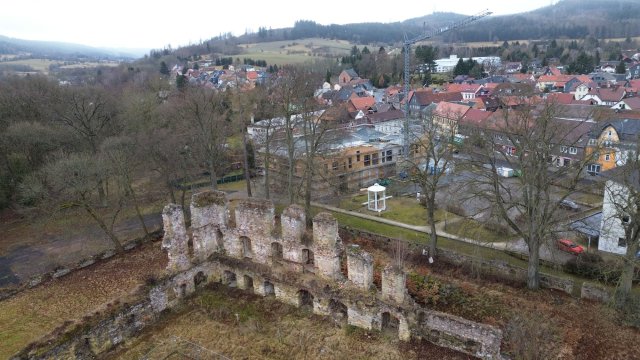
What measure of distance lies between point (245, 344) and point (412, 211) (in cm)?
1922

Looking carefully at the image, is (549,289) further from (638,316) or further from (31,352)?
(31,352)

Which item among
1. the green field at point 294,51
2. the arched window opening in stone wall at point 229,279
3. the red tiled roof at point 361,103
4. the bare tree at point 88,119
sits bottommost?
the arched window opening in stone wall at point 229,279

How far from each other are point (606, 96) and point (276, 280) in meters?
67.3

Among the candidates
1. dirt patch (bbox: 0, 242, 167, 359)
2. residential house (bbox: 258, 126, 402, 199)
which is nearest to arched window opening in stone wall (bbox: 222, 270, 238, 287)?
dirt patch (bbox: 0, 242, 167, 359)

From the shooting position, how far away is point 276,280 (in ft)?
67.7

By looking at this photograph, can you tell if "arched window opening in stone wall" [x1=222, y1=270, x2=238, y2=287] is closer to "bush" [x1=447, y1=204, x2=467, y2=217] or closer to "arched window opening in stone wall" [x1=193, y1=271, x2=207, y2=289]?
"arched window opening in stone wall" [x1=193, y1=271, x2=207, y2=289]

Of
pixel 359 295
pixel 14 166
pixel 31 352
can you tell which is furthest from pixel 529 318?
pixel 14 166

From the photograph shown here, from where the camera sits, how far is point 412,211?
33.9m

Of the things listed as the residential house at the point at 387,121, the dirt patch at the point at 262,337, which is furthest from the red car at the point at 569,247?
the residential house at the point at 387,121

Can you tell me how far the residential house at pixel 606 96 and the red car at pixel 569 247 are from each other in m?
47.5

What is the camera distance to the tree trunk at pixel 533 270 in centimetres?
2067

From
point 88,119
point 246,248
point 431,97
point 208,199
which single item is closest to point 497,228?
point 246,248

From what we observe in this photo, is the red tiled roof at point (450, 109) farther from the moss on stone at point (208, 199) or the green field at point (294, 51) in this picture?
the green field at point (294, 51)

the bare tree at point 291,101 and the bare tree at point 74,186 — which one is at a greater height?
the bare tree at point 291,101
